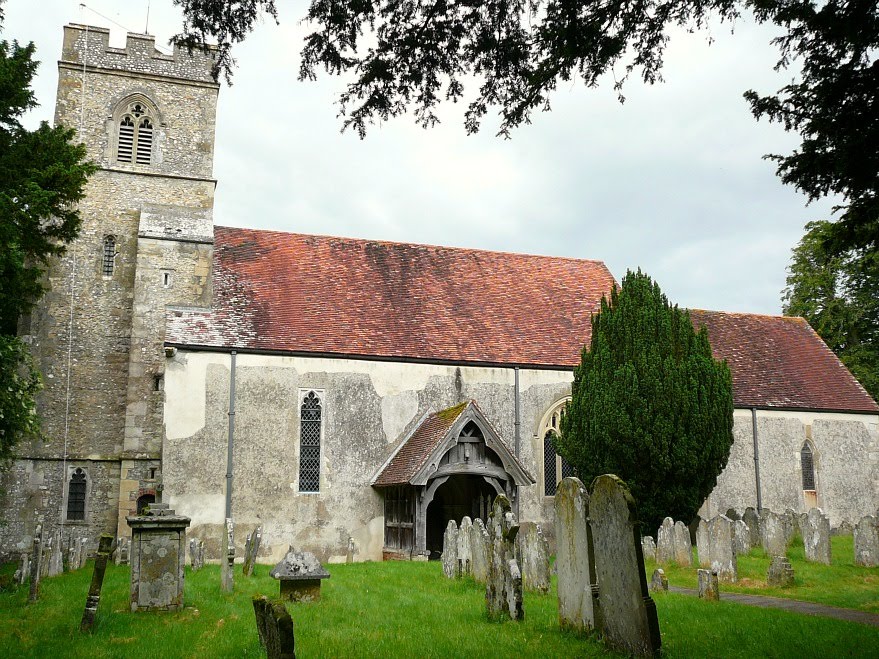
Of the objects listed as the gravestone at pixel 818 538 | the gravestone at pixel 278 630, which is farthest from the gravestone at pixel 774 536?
the gravestone at pixel 278 630

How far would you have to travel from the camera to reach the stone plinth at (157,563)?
10359mm

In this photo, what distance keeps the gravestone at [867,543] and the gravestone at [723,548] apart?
2953 mm

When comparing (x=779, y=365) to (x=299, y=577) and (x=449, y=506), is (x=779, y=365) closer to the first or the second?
(x=449, y=506)

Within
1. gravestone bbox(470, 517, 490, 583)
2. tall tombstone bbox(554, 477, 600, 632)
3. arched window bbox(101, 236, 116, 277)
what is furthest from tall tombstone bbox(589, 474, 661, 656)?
arched window bbox(101, 236, 116, 277)

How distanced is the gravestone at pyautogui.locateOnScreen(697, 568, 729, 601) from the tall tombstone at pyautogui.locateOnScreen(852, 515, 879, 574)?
5506mm

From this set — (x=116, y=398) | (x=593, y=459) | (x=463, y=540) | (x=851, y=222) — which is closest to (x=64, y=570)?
(x=116, y=398)

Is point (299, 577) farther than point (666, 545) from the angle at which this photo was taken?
No

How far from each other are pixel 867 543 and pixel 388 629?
10787 mm

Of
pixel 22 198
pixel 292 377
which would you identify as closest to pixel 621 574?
pixel 22 198

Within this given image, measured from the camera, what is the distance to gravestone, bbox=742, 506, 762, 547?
20281 mm

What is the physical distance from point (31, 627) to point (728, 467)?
18763 mm

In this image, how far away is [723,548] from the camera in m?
14.4

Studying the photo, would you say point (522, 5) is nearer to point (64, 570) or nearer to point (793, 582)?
point (793, 582)

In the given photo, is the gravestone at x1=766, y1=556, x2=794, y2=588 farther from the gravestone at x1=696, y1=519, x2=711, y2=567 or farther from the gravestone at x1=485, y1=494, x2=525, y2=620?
the gravestone at x1=485, y1=494, x2=525, y2=620
